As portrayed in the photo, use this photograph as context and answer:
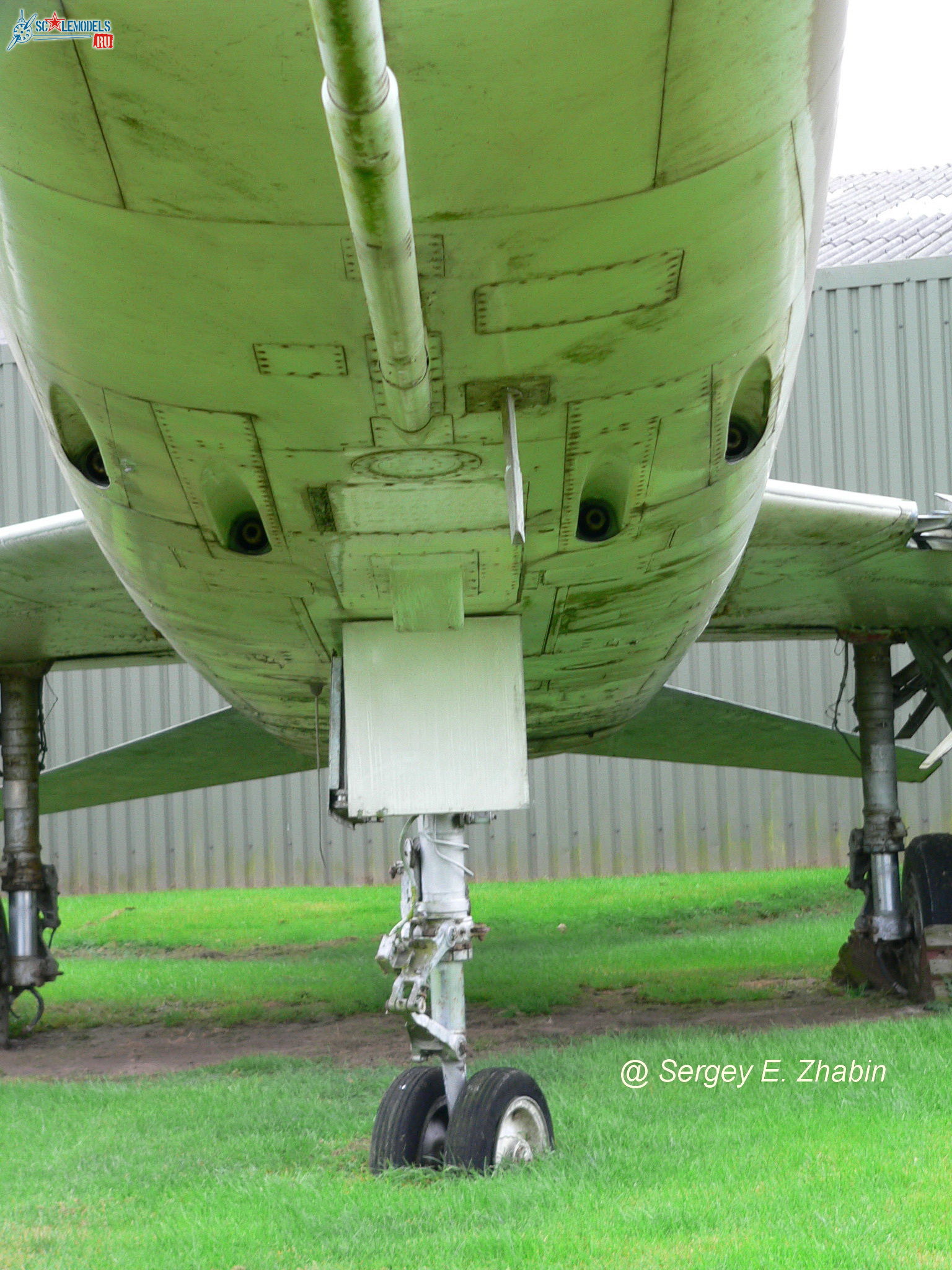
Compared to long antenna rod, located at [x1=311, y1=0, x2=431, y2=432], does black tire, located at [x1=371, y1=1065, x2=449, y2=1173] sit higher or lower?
lower

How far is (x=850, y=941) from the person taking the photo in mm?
8438

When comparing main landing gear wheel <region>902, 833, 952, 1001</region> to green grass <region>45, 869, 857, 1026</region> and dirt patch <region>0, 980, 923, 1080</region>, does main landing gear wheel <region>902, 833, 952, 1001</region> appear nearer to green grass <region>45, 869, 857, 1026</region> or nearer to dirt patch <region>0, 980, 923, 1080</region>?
dirt patch <region>0, 980, 923, 1080</region>

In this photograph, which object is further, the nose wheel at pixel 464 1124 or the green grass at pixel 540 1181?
the nose wheel at pixel 464 1124

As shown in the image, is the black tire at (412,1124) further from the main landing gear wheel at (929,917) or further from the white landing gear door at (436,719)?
the main landing gear wheel at (929,917)

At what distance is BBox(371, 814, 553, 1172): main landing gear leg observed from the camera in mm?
4090

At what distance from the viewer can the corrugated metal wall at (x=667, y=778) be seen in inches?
596

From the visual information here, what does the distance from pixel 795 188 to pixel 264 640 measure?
2.42 metres

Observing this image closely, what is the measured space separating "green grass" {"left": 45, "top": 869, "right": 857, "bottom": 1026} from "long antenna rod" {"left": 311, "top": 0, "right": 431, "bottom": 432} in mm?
6245

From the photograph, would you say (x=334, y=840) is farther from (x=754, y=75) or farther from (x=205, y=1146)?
(x=754, y=75)

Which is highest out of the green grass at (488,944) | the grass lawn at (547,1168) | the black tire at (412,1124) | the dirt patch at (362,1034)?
the black tire at (412,1124)

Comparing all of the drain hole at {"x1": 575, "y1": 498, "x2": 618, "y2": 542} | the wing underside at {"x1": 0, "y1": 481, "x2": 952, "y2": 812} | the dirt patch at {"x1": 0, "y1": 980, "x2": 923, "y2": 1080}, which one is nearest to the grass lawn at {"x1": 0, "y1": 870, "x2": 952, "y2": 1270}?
the dirt patch at {"x1": 0, "y1": 980, "x2": 923, "y2": 1080}

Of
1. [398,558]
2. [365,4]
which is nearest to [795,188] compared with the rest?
[365,4]

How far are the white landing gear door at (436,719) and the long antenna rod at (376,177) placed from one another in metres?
1.43

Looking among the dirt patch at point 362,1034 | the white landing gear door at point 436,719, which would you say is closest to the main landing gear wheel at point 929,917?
the dirt patch at point 362,1034
